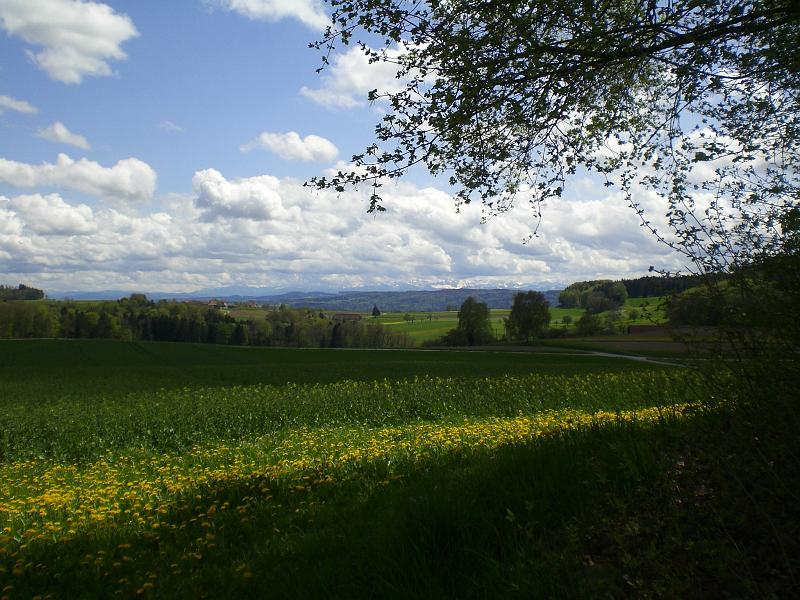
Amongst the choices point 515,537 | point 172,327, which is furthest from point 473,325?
point 515,537

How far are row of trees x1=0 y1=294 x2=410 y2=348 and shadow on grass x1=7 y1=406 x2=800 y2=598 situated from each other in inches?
4075

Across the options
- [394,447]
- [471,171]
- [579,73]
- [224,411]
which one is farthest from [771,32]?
[224,411]

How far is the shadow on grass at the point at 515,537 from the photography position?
3077 mm

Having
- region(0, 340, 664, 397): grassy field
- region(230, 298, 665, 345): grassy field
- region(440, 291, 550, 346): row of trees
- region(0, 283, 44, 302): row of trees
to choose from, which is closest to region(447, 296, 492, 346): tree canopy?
region(440, 291, 550, 346): row of trees

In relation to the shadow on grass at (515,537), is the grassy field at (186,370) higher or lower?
lower

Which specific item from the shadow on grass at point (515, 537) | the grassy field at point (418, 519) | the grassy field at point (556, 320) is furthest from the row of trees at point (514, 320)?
the shadow on grass at point (515, 537)

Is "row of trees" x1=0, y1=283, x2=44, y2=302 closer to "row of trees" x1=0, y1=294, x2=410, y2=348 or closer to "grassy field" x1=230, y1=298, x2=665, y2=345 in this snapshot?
"row of trees" x1=0, y1=294, x2=410, y2=348

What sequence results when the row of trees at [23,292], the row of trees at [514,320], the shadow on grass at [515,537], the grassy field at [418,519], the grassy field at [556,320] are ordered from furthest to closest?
the row of trees at [23,292]
the row of trees at [514,320]
the grassy field at [556,320]
the grassy field at [418,519]
the shadow on grass at [515,537]

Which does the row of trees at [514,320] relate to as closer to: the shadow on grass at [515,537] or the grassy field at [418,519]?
the grassy field at [418,519]

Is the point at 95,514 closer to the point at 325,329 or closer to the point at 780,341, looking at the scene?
the point at 780,341

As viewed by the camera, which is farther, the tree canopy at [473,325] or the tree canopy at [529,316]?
the tree canopy at [473,325]

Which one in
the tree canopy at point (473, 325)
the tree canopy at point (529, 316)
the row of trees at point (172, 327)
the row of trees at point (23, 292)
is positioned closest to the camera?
the tree canopy at point (529, 316)

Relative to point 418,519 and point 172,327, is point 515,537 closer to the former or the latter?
point 418,519

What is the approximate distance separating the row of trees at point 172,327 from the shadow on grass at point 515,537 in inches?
4075
